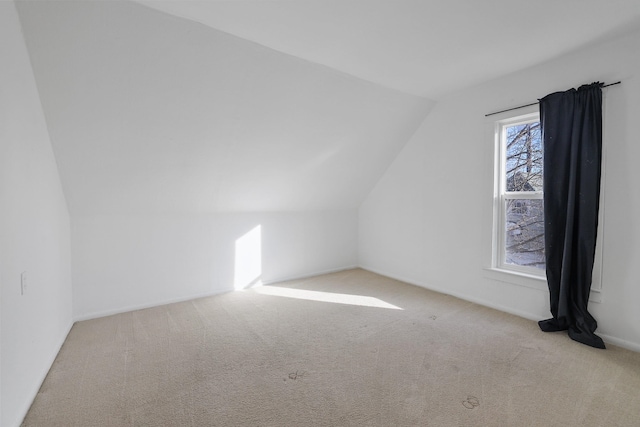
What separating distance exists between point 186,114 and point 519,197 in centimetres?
329

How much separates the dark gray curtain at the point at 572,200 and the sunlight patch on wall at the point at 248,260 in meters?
3.17

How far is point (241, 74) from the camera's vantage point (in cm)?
246

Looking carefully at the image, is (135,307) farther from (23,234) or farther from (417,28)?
(417,28)

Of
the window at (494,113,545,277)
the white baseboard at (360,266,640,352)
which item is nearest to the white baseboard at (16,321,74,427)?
the white baseboard at (360,266,640,352)

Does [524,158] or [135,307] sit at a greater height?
[524,158]

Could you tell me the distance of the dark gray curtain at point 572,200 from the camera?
2.46 meters

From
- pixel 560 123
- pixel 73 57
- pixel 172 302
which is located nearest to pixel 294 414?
pixel 172 302

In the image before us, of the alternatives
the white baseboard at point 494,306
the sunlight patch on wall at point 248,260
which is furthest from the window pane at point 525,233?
the sunlight patch on wall at point 248,260

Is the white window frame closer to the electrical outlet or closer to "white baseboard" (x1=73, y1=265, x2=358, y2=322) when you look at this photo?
"white baseboard" (x1=73, y1=265, x2=358, y2=322)

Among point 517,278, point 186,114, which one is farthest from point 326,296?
point 186,114

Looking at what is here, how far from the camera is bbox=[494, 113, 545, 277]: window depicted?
2.97 metres

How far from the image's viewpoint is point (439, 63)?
2719 mm

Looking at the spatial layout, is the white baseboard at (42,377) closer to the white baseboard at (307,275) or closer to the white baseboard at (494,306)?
the white baseboard at (307,275)

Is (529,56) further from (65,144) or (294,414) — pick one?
(65,144)
